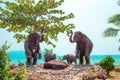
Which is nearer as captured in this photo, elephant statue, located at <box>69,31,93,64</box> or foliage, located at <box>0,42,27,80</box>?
foliage, located at <box>0,42,27,80</box>

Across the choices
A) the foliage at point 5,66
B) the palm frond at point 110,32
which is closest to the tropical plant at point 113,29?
the palm frond at point 110,32

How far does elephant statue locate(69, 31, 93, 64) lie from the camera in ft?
67.1

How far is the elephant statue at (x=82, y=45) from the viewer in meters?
20.5

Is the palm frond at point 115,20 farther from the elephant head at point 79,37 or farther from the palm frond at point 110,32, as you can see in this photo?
the elephant head at point 79,37

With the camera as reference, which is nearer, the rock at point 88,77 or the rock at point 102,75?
the rock at point 88,77

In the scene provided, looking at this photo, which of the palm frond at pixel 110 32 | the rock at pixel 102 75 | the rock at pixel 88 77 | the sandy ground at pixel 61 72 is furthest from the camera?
the palm frond at pixel 110 32

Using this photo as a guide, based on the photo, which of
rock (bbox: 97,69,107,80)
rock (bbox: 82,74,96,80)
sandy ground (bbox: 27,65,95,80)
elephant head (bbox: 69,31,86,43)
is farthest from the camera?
elephant head (bbox: 69,31,86,43)

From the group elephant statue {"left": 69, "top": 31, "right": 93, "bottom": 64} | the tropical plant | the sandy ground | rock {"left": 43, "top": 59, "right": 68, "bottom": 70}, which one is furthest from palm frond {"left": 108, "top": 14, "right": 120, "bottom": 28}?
rock {"left": 43, "top": 59, "right": 68, "bottom": 70}

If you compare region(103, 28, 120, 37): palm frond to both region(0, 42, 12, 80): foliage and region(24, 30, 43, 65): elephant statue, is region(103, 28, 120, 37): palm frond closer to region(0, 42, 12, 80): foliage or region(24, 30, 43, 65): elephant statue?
region(24, 30, 43, 65): elephant statue

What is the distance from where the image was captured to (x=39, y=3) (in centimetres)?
3288

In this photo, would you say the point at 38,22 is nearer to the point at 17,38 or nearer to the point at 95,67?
the point at 17,38

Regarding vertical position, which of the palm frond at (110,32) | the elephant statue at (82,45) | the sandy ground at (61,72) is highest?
the palm frond at (110,32)

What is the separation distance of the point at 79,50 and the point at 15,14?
1291 cm

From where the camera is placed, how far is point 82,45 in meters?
20.7
